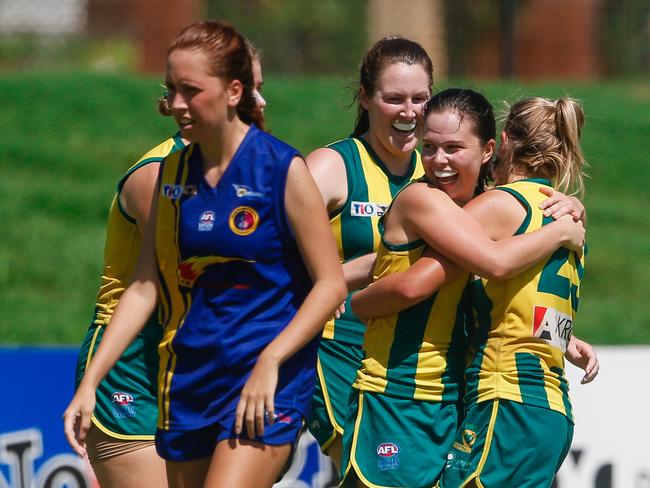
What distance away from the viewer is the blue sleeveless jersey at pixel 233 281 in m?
3.16

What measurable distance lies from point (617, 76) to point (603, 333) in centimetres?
898

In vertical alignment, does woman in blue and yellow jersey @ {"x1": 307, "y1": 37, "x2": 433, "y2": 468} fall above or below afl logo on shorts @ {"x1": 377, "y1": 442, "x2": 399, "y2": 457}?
above

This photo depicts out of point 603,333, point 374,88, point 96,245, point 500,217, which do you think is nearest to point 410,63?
point 374,88

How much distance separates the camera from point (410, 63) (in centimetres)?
412

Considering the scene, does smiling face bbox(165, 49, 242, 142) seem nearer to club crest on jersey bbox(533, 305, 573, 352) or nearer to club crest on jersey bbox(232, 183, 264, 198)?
club crest on jersey bbox(232, 183, 264, 198)

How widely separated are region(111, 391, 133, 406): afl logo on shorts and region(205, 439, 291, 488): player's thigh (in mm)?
986

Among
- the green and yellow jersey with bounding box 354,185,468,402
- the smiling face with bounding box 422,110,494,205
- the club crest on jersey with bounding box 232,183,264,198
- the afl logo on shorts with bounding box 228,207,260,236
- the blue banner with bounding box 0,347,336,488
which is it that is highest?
the smiling face with bounding box 422,110,494,205

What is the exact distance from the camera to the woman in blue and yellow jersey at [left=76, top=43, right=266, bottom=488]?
4043mm

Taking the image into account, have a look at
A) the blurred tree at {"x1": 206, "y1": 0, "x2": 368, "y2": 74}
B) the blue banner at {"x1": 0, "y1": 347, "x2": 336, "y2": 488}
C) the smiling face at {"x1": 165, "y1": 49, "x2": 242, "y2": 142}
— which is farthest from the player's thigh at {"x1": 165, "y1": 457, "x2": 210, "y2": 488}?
the blurred tree at {"x1": 206, "y1": 0, "x2": 368, "y2": 74}

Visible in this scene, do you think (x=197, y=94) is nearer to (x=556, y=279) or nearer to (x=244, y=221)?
(x=244, y=221)

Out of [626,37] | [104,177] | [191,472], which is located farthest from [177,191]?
[626,37]

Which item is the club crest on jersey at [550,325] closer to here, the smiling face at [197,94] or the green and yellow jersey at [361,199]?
the green and yellow jersey at [361,199]

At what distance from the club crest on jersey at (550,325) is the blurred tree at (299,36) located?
11838mm

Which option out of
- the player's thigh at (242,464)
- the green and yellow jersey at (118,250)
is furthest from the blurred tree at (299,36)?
the player's thigh at (242,464)
